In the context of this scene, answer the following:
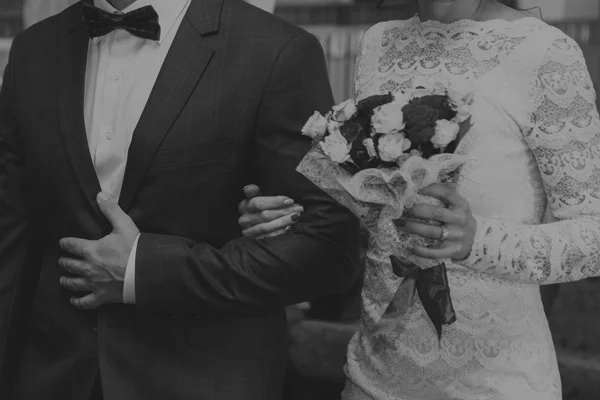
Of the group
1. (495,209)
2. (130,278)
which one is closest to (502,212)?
(495,209)

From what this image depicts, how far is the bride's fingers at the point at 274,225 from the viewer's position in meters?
1.67

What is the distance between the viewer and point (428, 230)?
147 cm

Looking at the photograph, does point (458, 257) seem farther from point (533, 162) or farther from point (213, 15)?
point (213, 15)

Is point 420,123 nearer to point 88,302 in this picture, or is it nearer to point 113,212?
point 113,212

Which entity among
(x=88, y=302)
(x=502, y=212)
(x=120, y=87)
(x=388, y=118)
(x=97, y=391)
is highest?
(x=388, y=118)

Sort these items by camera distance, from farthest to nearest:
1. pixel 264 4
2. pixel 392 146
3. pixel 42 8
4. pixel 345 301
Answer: pixel 345 301 → pixel 42 8 → pixel 264 4 → pixel 392 146

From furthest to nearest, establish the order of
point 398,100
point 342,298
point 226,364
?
1. point 342,298
2. point 226,364
3. point 398,100

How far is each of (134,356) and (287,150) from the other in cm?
47

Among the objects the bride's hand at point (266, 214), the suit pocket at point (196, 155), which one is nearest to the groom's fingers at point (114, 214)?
the suit pocket at point (196, 155)

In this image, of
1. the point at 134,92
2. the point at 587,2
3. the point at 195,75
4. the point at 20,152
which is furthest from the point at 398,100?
the point at 587,2

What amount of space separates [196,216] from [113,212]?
0.48 ft

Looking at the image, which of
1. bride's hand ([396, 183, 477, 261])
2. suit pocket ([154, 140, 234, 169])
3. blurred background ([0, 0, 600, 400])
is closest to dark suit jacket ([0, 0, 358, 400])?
suit pocket ([154, 140, 234, 169])

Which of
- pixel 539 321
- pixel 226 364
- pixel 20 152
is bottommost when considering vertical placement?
pixel 226 364

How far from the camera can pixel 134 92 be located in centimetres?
174
